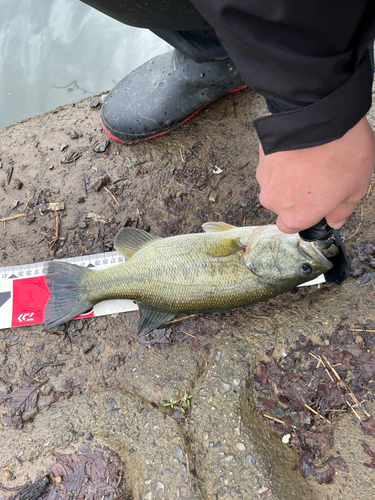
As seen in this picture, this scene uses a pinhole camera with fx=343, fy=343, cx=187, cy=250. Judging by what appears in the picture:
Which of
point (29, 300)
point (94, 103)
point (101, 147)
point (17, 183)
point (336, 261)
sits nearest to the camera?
point (336, 261)

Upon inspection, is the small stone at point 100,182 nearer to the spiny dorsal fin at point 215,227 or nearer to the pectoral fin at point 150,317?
the spiny dorsal fin at point 215,227

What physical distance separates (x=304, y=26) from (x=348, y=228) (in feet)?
8.51

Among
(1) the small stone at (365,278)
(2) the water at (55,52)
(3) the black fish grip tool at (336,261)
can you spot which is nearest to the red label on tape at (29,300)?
(3) the black fish grip tool at (336,261)

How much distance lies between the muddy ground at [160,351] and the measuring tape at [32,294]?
0.11 meters

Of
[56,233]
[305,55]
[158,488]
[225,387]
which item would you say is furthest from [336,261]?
[56,233]

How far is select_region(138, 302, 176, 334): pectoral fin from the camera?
10.9 feet

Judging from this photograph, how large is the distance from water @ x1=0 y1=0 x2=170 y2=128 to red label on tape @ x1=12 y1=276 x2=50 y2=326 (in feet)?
11.6

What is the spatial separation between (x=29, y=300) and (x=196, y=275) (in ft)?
6.30

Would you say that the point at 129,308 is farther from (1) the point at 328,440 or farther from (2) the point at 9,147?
(2) the point at 9,147

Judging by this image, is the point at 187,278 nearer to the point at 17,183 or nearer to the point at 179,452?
the point at 179,452

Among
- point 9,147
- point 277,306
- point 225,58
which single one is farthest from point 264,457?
point 9,147

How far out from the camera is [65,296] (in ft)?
11.1

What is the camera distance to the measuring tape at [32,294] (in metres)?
3.62

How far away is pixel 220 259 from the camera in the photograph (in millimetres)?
3150
